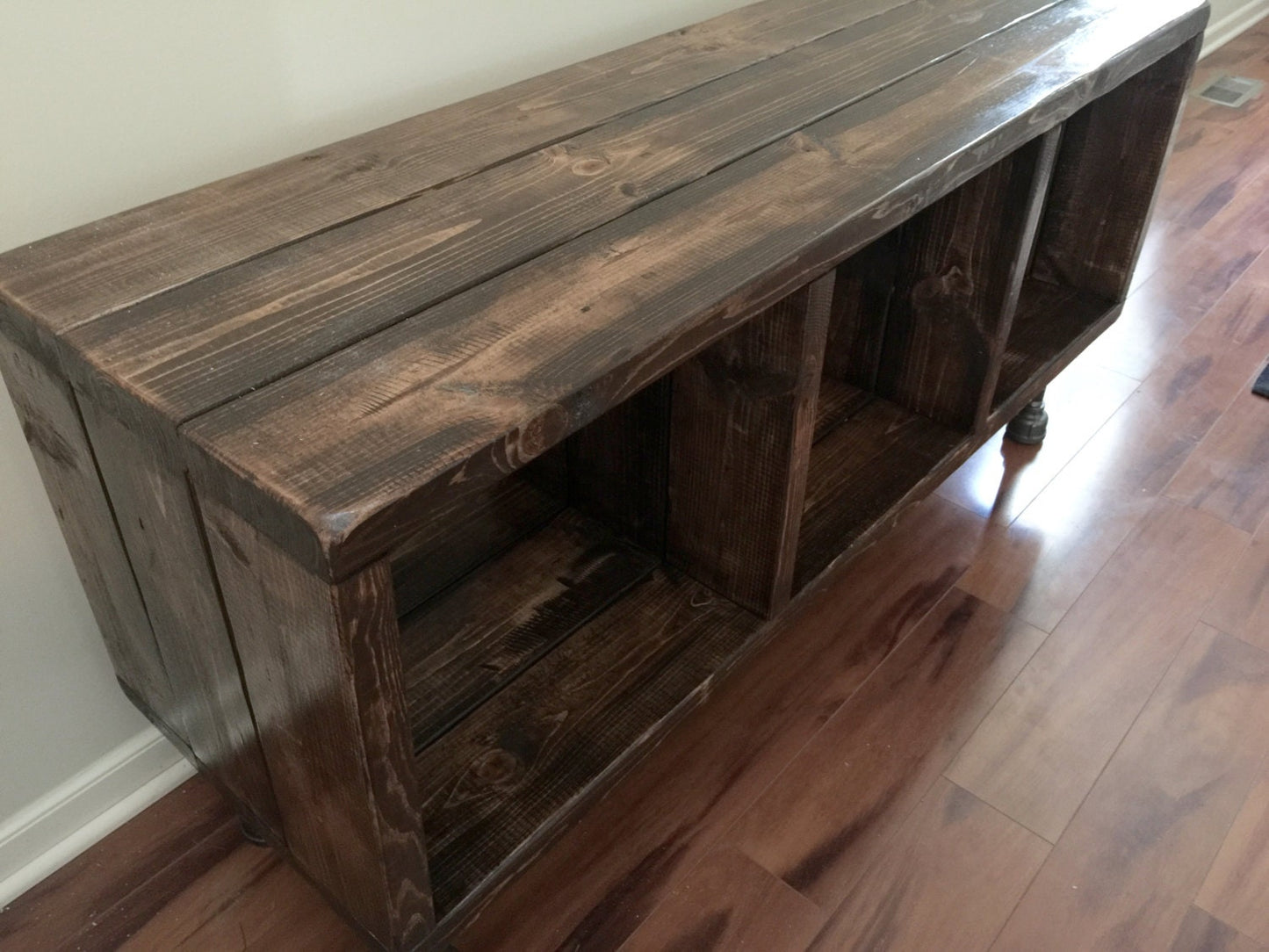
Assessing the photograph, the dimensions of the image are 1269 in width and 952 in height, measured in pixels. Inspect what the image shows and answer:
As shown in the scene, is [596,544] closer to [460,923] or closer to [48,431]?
[460,923]

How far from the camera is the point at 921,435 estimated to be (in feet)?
4.49

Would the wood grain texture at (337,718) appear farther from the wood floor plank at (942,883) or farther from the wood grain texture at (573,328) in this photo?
the wood floor plank at (942,883)

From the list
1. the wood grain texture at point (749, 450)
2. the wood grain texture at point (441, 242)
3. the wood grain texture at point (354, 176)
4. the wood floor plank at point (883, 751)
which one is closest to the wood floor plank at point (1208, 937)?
the wood floor plank at point (883, 751)

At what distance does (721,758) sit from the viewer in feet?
4.13

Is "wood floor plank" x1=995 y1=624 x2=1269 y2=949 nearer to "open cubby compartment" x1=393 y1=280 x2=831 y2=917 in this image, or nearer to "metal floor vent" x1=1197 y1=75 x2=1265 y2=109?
"open cubby compartment" x1=393 y1=280 x2=831 y2=917

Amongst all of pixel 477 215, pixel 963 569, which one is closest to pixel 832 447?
pixel 963 569

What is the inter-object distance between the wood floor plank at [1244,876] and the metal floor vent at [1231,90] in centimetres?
249

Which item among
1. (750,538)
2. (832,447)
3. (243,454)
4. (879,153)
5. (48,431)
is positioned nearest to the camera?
(243,454)

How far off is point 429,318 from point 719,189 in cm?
30

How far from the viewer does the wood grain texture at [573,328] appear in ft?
1.98

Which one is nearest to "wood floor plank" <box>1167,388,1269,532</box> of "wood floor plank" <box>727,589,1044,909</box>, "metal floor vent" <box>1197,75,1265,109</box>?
"wood floor plank" <box>727,589,1044,909</box>

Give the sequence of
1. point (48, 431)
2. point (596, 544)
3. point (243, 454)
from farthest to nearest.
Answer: point (596, 544)
point (48, 431)
point (243, 454)

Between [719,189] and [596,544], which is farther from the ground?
[719,189]

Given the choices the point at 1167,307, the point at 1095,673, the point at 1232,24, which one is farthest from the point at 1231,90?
the point at 1095,673
